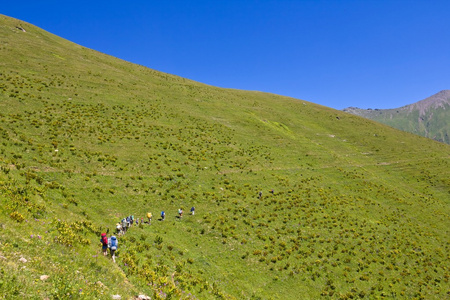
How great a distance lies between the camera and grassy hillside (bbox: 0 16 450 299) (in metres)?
15.1

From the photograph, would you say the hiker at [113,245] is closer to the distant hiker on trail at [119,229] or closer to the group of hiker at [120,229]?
the group of hiker at [120,229]

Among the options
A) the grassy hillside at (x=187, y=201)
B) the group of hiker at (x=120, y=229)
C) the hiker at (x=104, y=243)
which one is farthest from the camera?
the group of hiker at (x=120, y=229)

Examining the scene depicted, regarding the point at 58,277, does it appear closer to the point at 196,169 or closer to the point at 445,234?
the point at 196,169

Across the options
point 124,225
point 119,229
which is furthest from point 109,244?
point 124,225

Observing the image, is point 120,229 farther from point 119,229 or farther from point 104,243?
point 104,243

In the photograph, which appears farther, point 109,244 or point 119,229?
point 119,229

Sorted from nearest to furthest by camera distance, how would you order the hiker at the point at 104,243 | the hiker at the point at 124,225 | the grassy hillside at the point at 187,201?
the grassy hillside at the point at 187,201 < the hiker at the point at 104,243 < the hiker at the point at 124,225

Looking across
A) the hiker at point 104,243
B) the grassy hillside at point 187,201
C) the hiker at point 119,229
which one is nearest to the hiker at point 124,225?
the hiker at point 119,229

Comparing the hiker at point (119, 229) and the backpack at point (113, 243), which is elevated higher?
the backpack at point (113, 243)

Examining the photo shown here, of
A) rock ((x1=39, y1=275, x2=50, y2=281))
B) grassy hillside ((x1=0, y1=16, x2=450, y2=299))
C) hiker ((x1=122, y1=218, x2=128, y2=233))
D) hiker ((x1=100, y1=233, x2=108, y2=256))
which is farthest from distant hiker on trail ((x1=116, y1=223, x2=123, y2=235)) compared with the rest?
rock ((x1=39, y1=275, x2=50, y2=281))

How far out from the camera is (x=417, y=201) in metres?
A: 52.1

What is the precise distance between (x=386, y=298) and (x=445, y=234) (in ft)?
90.6

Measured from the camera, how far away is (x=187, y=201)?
32.8 meters

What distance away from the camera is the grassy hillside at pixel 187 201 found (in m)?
15.1
